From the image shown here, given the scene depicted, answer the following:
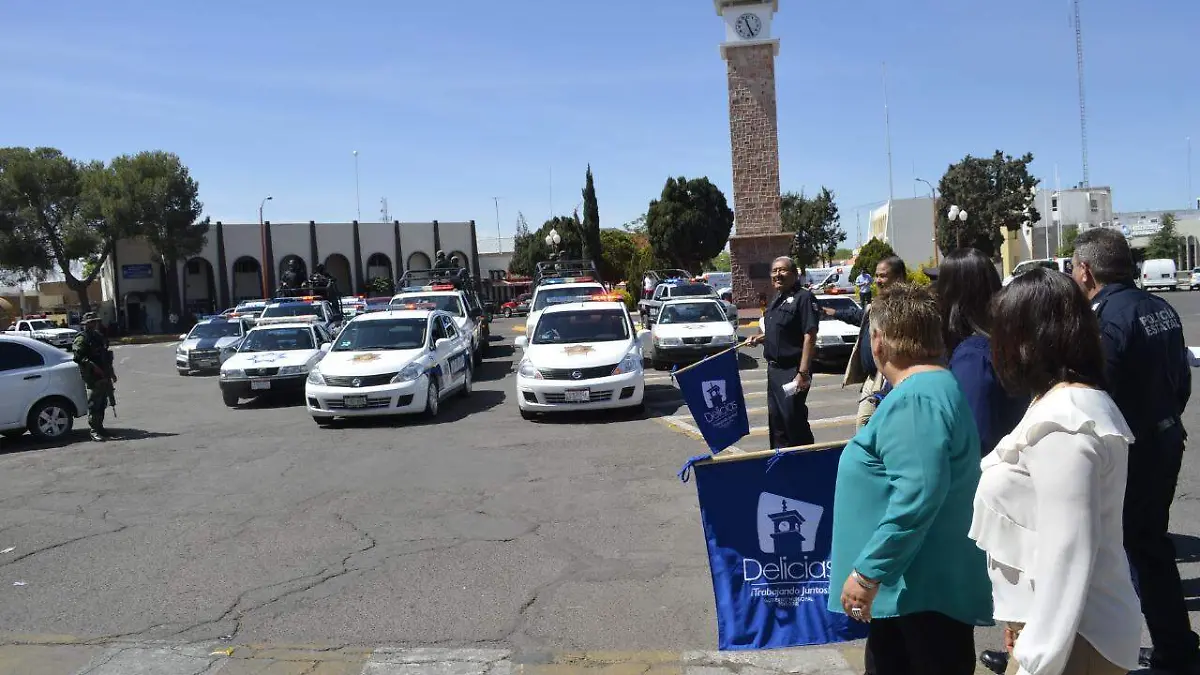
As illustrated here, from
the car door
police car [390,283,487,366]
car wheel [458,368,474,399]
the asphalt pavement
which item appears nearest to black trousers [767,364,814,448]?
the asphalt pavement

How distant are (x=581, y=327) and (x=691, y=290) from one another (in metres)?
19.8

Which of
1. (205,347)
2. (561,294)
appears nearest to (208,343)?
(205,347)

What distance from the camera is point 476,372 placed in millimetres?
19984

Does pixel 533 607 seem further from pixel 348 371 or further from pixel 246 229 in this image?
pixel 246 229

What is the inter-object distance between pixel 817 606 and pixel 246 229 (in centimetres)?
6408

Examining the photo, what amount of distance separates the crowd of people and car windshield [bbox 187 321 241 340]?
77.2 feet

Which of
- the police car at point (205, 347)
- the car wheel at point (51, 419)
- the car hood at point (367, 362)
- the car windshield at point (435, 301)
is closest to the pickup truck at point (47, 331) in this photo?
the police car at point (205, 347)

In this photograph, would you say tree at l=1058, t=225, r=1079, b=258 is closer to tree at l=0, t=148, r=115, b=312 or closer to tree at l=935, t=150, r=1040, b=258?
tree at l=935, t=150, r=1040, b=258

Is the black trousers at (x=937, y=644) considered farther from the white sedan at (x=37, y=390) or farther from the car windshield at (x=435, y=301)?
the car windshield at (x=435, y=301)

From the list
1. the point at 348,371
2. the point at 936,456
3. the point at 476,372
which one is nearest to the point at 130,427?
the point at 348,371

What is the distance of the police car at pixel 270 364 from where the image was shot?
51.2 feet

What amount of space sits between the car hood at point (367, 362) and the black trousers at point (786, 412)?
6.78m

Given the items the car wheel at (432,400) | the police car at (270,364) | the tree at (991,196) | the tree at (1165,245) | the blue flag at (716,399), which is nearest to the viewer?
the blue flag at (716,399)

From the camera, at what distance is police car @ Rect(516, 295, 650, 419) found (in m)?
12.3
